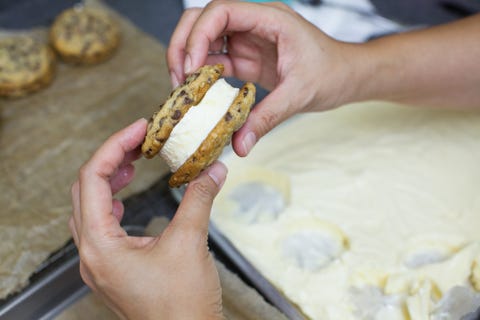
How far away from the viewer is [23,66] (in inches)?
66.9

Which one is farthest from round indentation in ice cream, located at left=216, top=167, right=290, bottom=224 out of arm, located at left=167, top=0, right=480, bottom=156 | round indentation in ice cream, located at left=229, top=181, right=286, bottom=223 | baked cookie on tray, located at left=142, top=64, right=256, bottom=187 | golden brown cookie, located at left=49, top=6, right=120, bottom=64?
golden brown cookie, located at left=49, top=6, right=120, bottom=64

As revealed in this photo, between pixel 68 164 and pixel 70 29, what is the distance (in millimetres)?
641

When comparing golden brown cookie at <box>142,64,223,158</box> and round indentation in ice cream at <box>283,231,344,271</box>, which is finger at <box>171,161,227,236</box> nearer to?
golden brown cookie at <box>142,64,223,158</box>

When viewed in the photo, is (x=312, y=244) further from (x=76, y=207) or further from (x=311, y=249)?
(x=76, y=207)

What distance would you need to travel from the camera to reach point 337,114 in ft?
4.96

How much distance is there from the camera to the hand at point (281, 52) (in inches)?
41.3

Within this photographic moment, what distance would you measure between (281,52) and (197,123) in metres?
0.34

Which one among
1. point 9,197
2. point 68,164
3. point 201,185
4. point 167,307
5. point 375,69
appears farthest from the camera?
point 68,164

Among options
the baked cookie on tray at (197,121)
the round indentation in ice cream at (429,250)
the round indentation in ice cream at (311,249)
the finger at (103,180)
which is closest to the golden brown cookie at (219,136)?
the baked cookie on tray at (197,121)

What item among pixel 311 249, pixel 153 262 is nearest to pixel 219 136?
pixel 153 262

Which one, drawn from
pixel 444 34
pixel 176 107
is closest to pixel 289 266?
pixel 176 107

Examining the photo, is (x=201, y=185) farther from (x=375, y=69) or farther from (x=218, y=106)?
(x=375, y=69)

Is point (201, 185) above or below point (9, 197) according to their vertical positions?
above

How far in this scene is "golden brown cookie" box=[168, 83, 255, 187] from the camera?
2.81 feet
